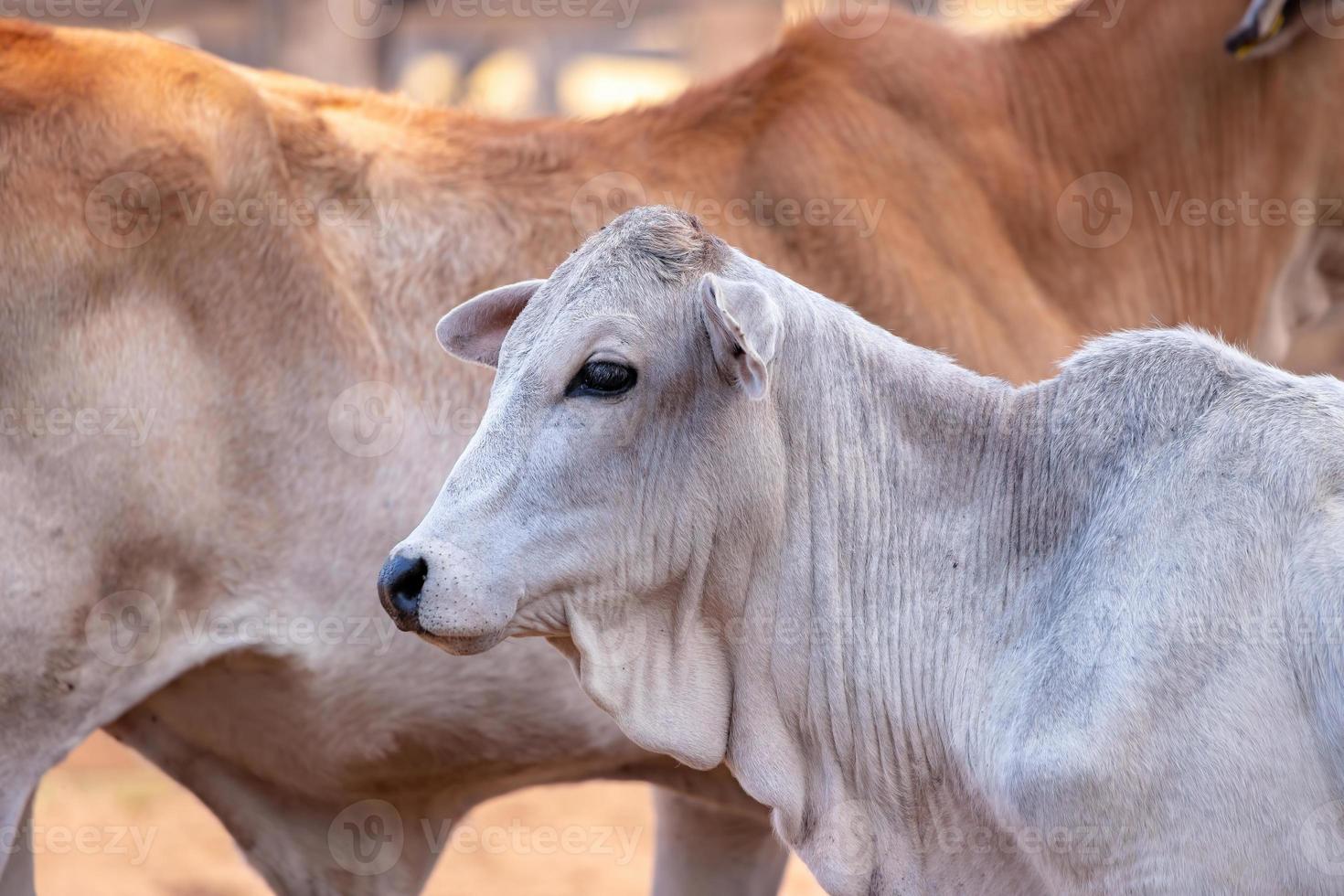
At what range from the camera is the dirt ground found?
6480mm

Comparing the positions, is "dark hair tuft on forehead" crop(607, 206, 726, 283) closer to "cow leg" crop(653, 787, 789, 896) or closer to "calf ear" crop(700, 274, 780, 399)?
"calf ear" crop(700, 274, 780, 399)

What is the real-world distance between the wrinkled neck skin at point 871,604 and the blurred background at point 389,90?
209 cm

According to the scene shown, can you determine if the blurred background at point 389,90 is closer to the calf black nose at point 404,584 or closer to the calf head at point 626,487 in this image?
the calf head at point 626,487

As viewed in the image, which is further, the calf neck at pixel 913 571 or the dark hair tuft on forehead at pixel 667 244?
the dark hair tuft on forehead at pixel 667 244

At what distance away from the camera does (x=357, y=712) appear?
391 centimetres

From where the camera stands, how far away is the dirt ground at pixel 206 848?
6480 mm

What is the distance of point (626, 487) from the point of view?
280 centimetres

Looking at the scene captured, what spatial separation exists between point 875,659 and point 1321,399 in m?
0.87

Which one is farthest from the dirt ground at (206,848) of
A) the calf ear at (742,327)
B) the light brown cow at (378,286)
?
the calf ear at (742,327)

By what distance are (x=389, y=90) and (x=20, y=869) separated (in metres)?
5.77

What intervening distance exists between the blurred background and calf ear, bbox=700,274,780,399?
2140mm

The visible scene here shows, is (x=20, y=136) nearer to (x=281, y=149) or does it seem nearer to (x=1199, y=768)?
(x=281, y=149)

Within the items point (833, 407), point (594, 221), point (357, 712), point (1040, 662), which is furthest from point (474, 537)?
point (594, 221)

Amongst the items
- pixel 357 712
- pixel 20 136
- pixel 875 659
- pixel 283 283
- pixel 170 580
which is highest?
pixel 20 136
